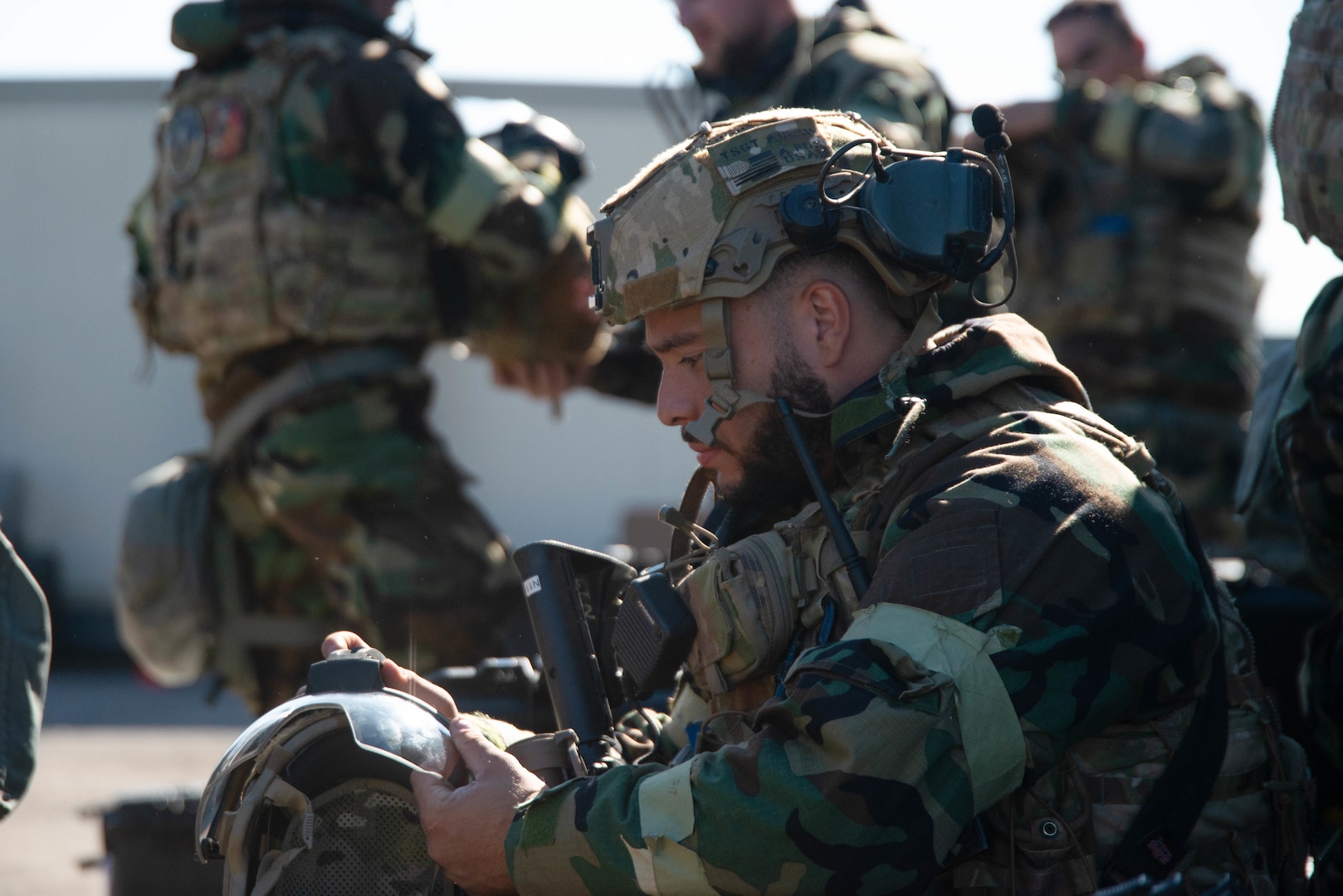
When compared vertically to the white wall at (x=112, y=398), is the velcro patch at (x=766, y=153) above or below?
above

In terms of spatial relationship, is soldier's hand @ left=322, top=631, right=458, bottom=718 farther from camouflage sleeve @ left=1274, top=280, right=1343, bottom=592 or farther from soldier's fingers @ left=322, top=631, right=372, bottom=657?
camouflage sleeve @ left=1274, top=280, right=1343, bottom=592

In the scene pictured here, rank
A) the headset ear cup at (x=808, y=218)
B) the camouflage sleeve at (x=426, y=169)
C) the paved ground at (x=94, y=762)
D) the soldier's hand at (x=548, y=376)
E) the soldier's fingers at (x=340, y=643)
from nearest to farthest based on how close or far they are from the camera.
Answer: the headset ear cup at (x=808, y=218)
the soldier's fingers at (x=340, y=643)
the camouflage sleeve at (x=426, y=169)
the soldier's hand at (x=548, y=376)
the paved ground at (x=94, y=762)

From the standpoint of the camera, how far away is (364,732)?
2256 mm

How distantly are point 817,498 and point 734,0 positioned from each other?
121 inches

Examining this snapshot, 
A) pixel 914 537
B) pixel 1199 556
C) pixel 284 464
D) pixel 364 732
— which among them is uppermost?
pixel 914 537

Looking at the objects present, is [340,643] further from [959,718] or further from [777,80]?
[777,80]

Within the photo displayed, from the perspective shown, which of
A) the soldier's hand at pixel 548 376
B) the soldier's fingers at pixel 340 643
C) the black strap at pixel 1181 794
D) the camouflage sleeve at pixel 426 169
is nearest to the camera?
the black strap at pixel 1181 794

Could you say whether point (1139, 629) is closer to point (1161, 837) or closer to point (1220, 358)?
point (1161, 837)

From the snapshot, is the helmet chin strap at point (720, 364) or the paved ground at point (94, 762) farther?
the paved ground at point (94, 762)

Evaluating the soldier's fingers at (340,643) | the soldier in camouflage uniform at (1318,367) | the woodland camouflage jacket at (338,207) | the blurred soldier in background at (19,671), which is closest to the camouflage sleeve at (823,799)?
the soldier's fingers at (340,643)

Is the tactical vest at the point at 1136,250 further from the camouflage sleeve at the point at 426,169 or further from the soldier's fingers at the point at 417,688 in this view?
the soldier's fingers at the point at 417,688

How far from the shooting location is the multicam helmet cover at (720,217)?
2.38 m

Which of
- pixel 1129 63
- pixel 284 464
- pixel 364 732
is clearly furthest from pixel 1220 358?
pixel 364 732

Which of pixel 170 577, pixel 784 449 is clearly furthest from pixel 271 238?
pixel 784 449
